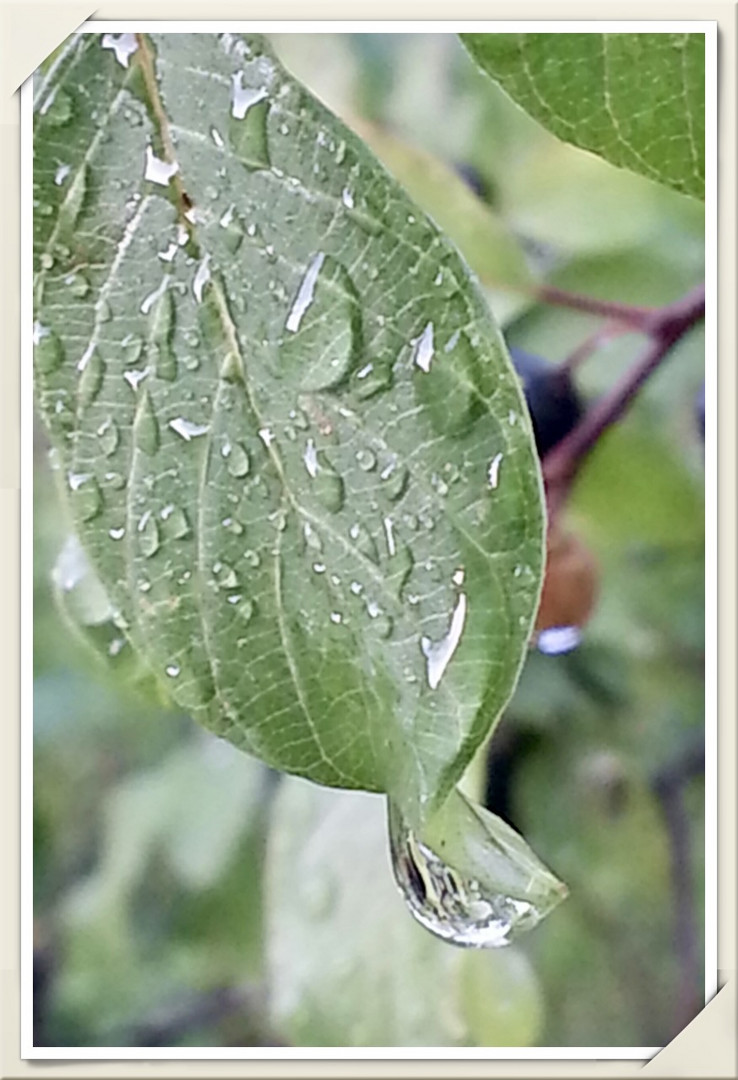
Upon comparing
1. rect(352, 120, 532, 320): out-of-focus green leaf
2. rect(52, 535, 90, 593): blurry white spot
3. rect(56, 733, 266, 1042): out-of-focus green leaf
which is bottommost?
rect(56, 733, 266, 1042): out-of-focus green leaf

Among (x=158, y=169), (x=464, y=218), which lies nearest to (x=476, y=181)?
(x=464, y=218)

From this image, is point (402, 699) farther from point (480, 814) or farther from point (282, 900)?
point (282, 900)

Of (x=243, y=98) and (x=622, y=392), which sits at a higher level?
(x=243, y=98)

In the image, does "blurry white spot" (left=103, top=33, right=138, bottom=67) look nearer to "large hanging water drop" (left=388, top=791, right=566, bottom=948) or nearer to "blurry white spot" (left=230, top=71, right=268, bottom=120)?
"blurry white spot" (left=230, top=71, right=268, bottom=120)

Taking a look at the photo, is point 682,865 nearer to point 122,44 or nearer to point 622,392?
point 622,392

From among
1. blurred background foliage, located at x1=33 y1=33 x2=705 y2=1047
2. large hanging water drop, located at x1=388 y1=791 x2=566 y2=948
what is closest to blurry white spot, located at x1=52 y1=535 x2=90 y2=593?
blurred background foliage, located at x1=33 y1=33 x2=705 y2=1047

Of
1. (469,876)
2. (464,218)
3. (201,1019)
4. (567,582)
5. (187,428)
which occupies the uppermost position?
(464,218)
